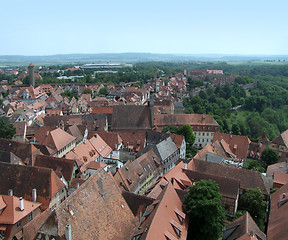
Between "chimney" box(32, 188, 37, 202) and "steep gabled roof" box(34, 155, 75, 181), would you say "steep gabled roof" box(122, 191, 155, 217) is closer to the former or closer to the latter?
"chimney" box(32, 188, 37, 202)

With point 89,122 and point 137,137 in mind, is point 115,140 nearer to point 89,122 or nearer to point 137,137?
point 137,137

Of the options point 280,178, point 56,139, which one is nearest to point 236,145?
point 280,178

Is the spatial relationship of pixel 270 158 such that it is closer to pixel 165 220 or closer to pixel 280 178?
pixel 280 178

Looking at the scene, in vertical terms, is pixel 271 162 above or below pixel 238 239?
below

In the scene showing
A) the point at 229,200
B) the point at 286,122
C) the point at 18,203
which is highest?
the point at 18,203

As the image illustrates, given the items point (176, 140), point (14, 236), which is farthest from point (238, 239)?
point (176, 140)

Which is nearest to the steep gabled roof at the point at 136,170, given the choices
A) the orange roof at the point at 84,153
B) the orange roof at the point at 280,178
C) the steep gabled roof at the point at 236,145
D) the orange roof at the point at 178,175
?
the orange roof at the point at 178,175

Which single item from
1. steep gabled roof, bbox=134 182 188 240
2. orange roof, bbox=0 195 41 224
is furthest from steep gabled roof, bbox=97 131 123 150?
steep gabled roof, bbox=134 182 188 240
